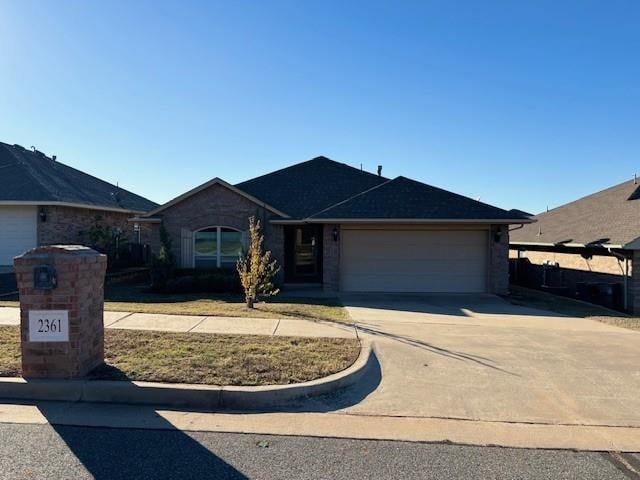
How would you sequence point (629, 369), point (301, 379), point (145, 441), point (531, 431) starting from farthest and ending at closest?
1. point (629, 369)
2. point (301, 379)
3. point (531, 431)
4. point (145, 441)

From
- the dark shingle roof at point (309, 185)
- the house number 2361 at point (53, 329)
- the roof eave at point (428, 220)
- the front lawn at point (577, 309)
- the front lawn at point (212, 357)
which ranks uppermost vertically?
the dark shingle roof at point (309, 185)

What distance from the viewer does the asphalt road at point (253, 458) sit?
144 inches

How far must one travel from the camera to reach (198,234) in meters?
16.7

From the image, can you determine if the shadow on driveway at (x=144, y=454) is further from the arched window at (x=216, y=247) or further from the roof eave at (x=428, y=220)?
the arched window at (x=216, y=247)

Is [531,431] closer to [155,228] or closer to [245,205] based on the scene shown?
[245,205]

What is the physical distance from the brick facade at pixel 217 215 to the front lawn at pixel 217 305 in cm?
251

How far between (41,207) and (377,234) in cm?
1279

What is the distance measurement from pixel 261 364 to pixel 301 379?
0.72 meters

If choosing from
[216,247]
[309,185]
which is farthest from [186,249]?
[309,185]

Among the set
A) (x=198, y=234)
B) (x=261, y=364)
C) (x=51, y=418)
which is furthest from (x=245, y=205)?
(x=51, y=418)

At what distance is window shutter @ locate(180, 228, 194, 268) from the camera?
16.6 metres

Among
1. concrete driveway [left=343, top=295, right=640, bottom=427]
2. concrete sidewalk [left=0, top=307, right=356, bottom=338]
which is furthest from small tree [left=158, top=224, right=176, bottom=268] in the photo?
concrete driveway [left=343, top=295, right=640, bottom=427]

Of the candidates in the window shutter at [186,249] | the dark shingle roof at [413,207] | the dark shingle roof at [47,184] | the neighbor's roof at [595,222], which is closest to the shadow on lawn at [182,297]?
the window shutter at [186,249]

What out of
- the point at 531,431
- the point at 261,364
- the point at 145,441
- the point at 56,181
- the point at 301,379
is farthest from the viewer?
the point at 56,181
